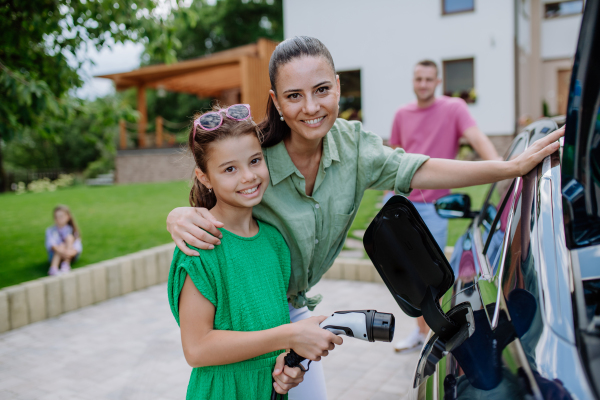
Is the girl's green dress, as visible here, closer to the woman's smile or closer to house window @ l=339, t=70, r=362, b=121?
the woman's smile

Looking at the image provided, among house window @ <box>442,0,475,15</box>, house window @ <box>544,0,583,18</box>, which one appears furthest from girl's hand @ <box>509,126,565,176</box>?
house window @ <box>544,0,583,18</box>

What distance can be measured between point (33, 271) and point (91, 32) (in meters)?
2.78

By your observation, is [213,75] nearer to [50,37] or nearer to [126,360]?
[50,37]

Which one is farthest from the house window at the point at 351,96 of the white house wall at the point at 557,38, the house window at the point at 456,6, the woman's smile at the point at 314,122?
the woman's smile at the point at 314,122

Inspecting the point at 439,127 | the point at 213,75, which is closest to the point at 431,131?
the point at 439,127

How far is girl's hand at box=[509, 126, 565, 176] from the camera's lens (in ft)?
5.61

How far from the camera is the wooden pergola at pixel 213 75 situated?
17016 millimetres

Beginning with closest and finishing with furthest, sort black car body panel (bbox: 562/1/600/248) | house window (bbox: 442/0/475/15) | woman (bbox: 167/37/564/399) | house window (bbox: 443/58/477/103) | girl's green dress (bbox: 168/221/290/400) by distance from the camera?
black car body panel (bbox: 562/1/600/248), girl's green dress (bbox: 168/221/290/400), woman (bbox: 167/37/564/399), house window (bbox: 442/0/475/15), house window (bbox: 443/58/477/103)

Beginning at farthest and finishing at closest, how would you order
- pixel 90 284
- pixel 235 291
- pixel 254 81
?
pixel 254 81 < pixel 90 284 < pixel 235 291

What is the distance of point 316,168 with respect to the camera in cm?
210

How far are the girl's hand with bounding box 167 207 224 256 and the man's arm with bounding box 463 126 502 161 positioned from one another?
243 cm

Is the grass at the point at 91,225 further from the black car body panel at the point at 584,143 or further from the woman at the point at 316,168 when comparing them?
the black car body panel at the point at 584,143

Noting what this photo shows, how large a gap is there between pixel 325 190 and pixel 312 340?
736mm

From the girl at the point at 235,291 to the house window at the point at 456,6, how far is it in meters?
14.9
